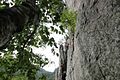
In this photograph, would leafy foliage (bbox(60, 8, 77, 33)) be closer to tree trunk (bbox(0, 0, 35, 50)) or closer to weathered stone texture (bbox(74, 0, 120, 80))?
weathered stone texture (bbox(74, 0, 120, 80))

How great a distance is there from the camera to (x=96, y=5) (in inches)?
331

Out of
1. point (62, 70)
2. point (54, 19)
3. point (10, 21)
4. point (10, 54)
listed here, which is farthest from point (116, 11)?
point (62, 70)

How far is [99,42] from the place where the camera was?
7367 millimetres

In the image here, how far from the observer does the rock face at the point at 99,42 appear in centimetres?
669

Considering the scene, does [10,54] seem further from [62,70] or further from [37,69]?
[62,70]

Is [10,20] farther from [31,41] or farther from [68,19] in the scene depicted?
[31,41]

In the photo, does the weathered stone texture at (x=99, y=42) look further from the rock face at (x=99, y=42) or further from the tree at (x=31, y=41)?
the tree at (x=31, y=41)

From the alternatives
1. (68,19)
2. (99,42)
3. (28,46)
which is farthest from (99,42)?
(28,46)

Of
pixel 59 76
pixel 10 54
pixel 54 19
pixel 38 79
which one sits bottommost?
pixel 59 76

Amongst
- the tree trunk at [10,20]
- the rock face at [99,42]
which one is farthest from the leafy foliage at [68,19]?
the tree trunk at [10,20]

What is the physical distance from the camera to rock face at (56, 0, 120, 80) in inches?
263

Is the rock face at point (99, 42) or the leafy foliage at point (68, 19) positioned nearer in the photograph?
the rock face at point (99, 42)

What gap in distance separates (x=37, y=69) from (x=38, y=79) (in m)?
0.83

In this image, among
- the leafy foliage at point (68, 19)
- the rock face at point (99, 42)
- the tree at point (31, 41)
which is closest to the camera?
the rock face at point (99, 42)
